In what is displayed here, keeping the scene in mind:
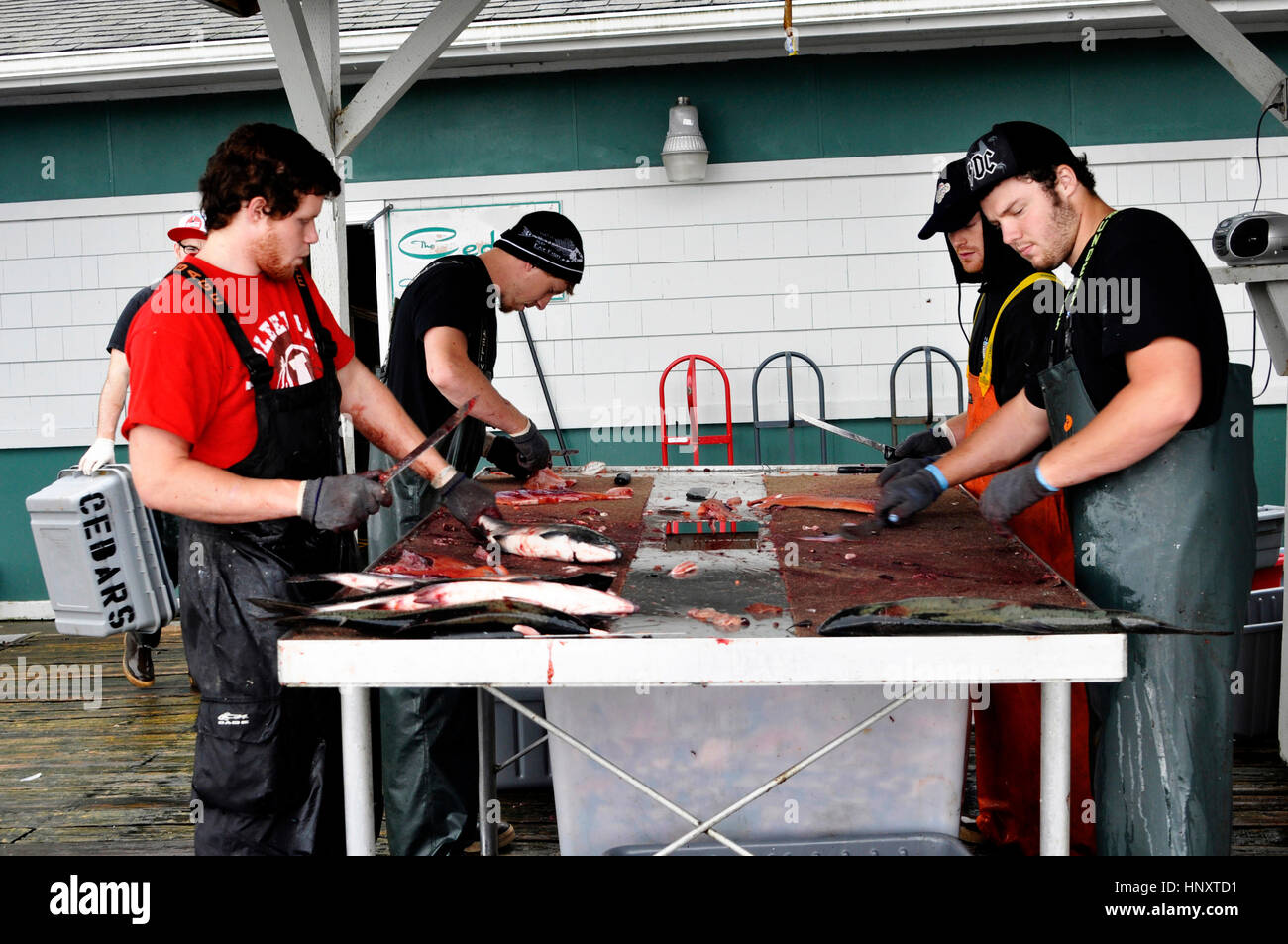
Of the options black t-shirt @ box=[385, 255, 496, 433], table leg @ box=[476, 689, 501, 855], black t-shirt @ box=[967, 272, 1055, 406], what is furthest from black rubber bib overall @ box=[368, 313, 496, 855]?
black t-shirt @ box=[967, 272, 1055, 406]

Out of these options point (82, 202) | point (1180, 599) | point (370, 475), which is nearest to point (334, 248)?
point (370, 475)

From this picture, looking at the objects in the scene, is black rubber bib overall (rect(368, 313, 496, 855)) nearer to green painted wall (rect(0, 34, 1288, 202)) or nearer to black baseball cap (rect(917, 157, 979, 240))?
black baseball cap (rect(917, 157, 979, 240))

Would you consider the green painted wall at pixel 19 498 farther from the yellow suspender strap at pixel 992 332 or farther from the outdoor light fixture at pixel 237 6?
the yellow suspender strap at pixel 992 332

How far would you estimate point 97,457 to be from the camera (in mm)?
6301

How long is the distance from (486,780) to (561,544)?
1.22 meters

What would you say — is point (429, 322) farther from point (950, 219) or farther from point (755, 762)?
point (755, 762)

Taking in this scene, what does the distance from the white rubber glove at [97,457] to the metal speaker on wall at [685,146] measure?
3923mm

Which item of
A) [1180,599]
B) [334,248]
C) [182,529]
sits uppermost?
[334,248]

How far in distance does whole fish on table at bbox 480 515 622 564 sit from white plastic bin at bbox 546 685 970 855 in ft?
1.19

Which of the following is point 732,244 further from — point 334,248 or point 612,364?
point 334,248

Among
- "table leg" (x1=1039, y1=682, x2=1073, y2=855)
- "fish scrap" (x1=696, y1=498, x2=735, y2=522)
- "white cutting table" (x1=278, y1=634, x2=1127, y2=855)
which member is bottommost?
"table leg" (x1=1039, y1=682, x2=1073, y2=855)

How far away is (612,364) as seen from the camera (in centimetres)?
817

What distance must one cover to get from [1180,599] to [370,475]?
7.04 ft

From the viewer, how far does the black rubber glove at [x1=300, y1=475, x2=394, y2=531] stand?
2.90 meters
